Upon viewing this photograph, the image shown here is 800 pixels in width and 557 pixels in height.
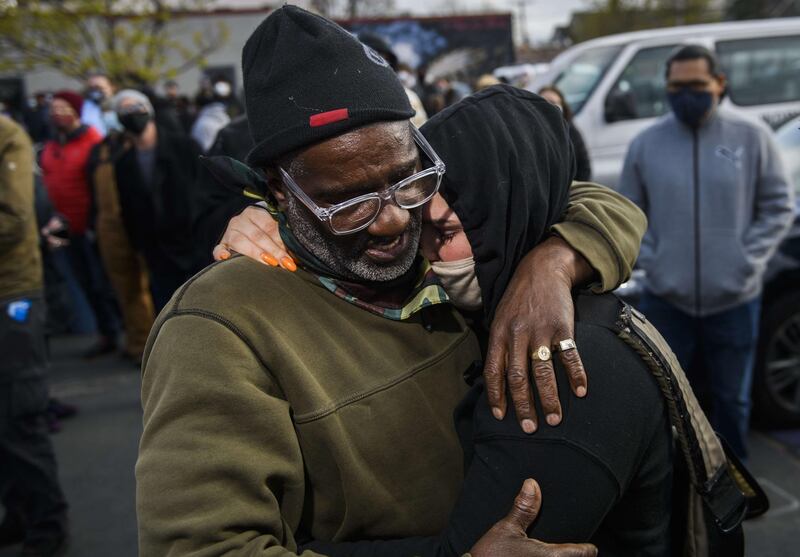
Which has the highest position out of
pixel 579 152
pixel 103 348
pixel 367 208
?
pixel 367 208

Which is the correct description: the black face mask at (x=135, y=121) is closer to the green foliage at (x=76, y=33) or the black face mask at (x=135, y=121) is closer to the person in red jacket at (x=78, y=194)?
the person in red jacket at (x=78, y=194)

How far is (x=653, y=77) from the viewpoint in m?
6.75

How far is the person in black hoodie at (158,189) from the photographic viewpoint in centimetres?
563

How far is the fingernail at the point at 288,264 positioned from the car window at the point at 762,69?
6.51 meters

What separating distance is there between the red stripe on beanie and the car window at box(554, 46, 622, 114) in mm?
5702

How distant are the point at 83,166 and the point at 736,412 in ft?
18.5

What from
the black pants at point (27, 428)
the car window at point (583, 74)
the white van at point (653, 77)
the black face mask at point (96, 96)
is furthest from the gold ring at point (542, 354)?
the black face mask at point (96, 96)

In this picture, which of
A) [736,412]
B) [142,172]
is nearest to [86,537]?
[142,172]

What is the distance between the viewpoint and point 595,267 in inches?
60.7

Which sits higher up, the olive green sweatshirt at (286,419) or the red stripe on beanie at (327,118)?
the red stripe on beanie at (327,118)

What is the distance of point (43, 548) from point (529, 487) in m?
3.32

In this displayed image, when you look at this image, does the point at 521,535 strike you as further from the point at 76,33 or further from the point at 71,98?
the point at 76,33


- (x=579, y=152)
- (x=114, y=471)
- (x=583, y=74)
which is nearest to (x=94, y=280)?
(x=114, y=471)

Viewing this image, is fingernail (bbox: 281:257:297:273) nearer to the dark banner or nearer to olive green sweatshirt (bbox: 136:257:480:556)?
olive green sweatshirt (bbox: 136:257:480:556)
